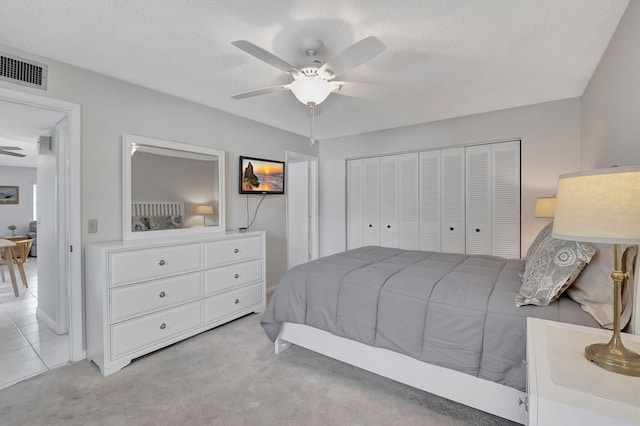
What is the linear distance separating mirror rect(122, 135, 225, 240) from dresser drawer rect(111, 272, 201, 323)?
0.53 m

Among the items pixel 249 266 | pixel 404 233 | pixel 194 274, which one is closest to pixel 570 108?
pixel 404 233

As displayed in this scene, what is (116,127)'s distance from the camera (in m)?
2.59

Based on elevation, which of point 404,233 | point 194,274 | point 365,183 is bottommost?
point 194,274

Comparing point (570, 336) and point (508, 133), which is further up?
point (508, 133)

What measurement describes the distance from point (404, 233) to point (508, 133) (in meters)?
1.78

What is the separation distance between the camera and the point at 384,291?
1.91 meters

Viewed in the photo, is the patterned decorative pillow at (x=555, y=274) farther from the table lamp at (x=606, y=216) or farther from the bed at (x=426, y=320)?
the table lamp at (x=606, y=216)

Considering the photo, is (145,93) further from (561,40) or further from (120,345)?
(561,40)

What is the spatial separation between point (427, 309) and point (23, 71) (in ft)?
10.4

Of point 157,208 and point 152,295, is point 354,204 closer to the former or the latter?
point 157,208

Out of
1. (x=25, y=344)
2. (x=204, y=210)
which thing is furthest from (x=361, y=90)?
(x=25, y=344)

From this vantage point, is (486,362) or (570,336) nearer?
(570,336)

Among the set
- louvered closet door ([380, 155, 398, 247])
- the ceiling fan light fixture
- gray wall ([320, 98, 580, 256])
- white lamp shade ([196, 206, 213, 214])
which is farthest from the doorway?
the ceiling fan light fixture

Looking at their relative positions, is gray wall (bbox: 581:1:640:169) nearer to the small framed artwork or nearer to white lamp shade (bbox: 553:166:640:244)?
white lamp shade (bbox: 553:166:640:244)
